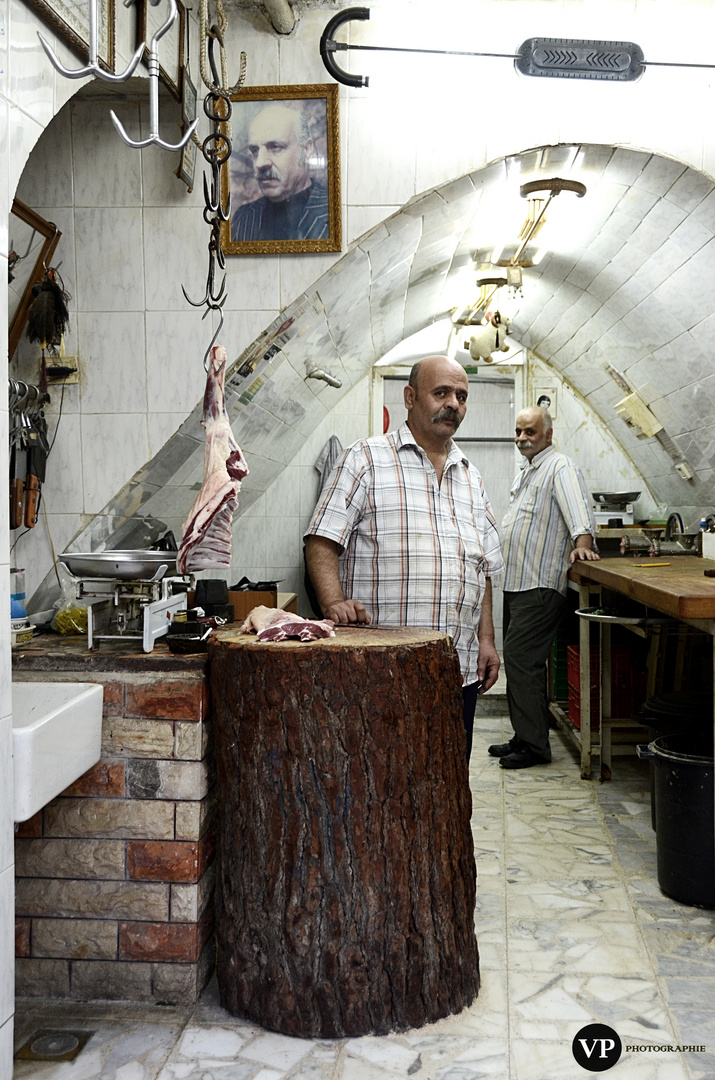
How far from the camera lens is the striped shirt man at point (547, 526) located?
4586 mm

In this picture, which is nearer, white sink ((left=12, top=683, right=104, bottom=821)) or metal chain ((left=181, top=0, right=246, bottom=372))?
white sink ((left=12, top=683, right=104, bottom=821))

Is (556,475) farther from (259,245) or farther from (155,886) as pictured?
(155,886)

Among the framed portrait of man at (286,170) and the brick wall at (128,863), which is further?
the framed portrait of man at (286,170)

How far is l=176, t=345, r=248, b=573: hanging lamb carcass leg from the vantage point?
8.80ft

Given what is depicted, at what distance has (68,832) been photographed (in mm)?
2375

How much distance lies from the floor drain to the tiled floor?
2 centimetres

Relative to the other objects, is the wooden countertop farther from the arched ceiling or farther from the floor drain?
the floor drain

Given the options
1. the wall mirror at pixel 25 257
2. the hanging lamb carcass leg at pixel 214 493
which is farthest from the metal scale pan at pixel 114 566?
the wall mirror at pixel 25 257

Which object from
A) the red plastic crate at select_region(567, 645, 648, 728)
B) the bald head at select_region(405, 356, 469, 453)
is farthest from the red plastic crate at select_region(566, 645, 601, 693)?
the bald head at select_region(405, 356, 469, 453)

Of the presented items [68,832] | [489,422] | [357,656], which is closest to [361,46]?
[357,656]

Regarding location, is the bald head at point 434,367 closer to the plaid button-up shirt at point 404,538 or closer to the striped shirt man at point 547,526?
the plaid button-up shirt at point 404,538

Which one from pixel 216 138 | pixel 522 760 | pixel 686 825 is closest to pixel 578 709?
pixel 522 760

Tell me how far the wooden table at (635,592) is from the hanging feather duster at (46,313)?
2238mm

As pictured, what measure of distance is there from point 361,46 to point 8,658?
2.44m
